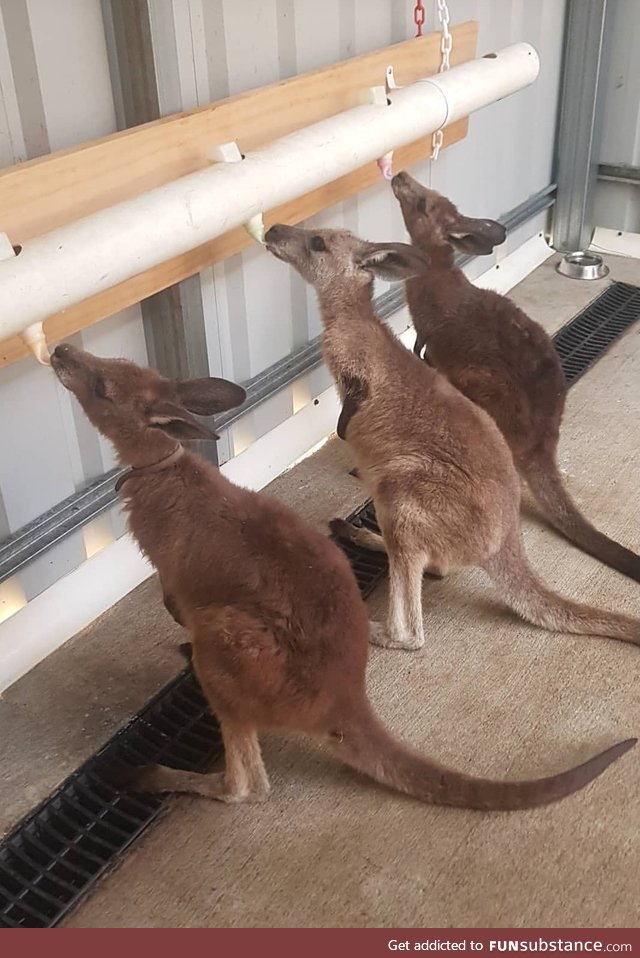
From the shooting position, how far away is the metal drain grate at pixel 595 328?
407 centimetres

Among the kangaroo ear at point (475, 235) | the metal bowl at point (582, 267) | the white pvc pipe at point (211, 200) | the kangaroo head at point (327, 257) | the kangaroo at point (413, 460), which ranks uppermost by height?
the white pvc pipe at point (211, 200)

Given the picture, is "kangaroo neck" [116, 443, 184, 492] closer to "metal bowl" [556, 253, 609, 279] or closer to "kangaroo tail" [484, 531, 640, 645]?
"kangaroo tail" [484, 531, 640, 645]

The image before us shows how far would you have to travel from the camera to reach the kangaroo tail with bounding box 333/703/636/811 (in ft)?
6.68

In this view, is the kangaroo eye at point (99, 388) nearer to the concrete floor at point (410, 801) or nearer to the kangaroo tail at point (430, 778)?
the concrete floor at point (410, 801)

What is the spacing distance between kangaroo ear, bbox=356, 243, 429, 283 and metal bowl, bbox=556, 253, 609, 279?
2.33m

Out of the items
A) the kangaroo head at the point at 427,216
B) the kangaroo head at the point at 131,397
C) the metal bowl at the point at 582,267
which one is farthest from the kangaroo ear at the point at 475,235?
the metal bowl at the point at 582,267

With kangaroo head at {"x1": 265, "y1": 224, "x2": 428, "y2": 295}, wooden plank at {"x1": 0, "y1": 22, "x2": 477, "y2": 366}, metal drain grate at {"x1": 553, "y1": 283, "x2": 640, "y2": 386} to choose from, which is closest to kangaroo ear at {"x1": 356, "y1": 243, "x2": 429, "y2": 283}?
kangaroo head at {"x1": 265, "y1": 224, "x2": 428, "y2": 295}

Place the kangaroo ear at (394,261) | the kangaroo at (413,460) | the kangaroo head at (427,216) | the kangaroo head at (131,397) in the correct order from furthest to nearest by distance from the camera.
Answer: the kangaroo head at (427,216) → the kangaroo ear at (394,261) → the kangaroo at (413,460) → the kangaroo head at (131,397)

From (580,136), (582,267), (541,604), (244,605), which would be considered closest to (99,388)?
(244,605)

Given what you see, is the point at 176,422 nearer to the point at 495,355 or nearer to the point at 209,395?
the point at 209,395

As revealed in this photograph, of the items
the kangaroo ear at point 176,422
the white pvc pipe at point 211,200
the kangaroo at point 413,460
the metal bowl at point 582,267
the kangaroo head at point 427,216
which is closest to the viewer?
the white pvc pipe at point 211,200

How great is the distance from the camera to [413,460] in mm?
2537

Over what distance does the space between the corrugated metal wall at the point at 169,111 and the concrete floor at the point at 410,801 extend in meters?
0.39

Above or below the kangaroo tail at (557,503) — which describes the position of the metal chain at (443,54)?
above
